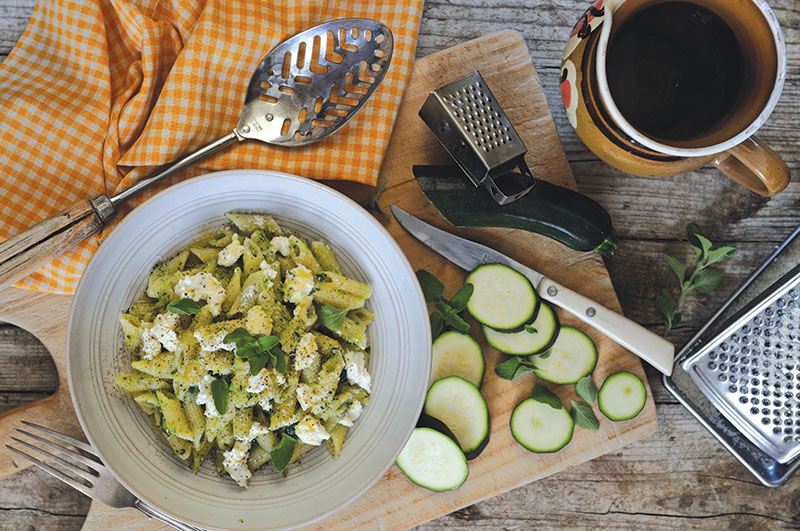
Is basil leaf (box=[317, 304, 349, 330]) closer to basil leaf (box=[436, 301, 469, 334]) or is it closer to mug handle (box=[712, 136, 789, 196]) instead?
basil leaf (box=[436, 301, 469, 334])

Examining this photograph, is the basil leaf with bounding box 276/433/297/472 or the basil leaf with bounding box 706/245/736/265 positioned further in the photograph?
the basil leaf with bounding box 706/245/736/265

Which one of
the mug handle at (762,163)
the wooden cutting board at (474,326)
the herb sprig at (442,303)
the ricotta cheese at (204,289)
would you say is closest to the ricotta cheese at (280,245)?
the ricotta cheese at (204,289)

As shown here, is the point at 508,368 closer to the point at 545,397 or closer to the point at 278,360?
the point at 545,397

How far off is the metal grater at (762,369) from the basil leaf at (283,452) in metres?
1.29

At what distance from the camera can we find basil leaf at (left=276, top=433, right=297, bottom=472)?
1.61 meters

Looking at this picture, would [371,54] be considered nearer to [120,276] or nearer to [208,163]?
[208,163]

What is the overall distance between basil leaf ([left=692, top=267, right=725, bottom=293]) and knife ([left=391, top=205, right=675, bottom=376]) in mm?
314

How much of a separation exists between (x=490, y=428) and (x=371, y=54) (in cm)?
120

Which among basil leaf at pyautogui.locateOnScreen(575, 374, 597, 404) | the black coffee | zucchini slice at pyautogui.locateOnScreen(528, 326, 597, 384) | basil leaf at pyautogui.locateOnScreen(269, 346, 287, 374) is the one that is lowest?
basil leaf at pyautogui.locateOnScreen(575, 374, 597, 404)

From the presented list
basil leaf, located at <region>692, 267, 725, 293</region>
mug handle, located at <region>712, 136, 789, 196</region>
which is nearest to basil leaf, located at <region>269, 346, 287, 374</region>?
mug handle, located at <region>712, 136, 789, 196</region>

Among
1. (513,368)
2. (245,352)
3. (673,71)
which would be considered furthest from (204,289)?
(673,71)

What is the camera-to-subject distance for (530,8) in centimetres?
204

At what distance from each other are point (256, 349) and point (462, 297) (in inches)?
25.0

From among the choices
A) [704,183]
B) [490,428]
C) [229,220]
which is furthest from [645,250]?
[229,220]
